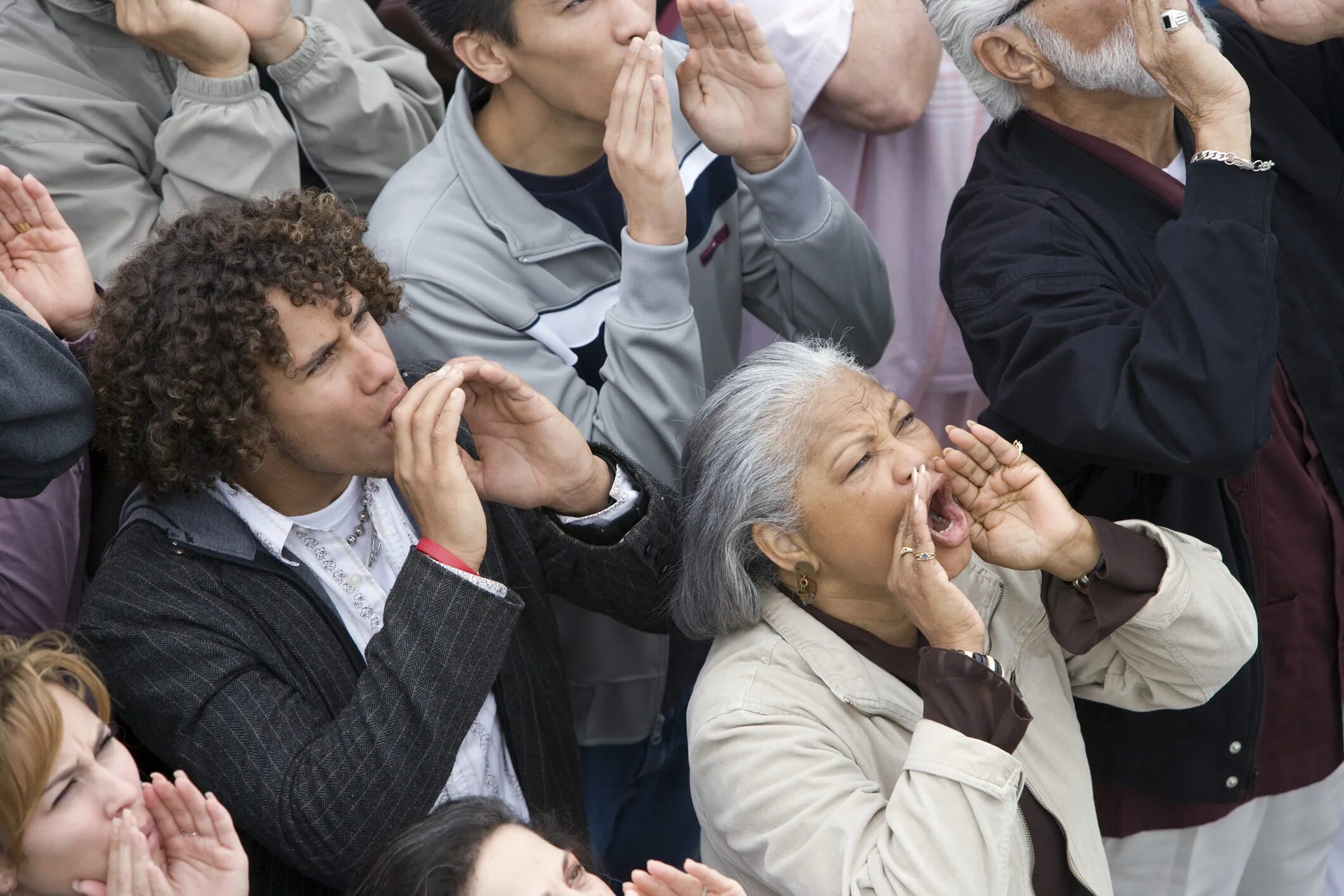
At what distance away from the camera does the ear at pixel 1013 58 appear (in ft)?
8.94

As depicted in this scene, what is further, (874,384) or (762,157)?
(762,157)

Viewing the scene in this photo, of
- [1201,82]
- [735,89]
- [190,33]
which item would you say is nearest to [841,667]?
[1201,82]

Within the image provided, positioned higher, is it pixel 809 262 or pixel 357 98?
pixel 357 98

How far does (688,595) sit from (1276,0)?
1.58 m

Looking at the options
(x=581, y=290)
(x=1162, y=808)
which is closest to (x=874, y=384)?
(x=581, y=290)

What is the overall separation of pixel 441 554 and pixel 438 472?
0.13 meters

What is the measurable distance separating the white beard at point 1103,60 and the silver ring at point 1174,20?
126mm

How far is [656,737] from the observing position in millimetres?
3289

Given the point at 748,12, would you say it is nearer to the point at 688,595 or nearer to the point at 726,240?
the point at 726,240

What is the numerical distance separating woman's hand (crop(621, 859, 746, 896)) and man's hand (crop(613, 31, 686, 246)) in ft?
4.12

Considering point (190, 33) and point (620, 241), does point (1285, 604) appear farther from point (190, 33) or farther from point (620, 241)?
point (190, 33)

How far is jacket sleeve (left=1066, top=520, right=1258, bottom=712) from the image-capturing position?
2400 millimetres

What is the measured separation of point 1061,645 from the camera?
2531 millimetres

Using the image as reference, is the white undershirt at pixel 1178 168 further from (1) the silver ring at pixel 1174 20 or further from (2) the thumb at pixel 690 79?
(2) the thumb at pixel 690 79
